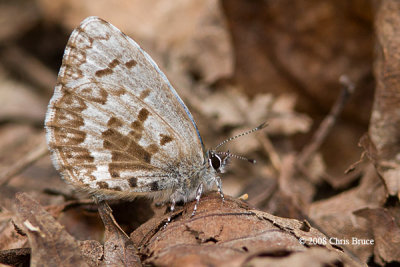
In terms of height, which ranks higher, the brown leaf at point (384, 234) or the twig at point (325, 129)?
the twig at point (325, 129)

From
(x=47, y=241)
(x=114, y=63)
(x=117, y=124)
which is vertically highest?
(x=114, y=63)

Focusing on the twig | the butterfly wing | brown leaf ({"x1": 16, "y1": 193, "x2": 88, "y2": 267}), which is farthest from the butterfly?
the twig

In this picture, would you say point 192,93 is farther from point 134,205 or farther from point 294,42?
point 134,205

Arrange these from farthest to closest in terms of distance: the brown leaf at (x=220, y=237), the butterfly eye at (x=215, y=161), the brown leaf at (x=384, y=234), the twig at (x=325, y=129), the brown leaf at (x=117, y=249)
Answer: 1. the twig at (x=325, y=129)
2. the butterfly eye at (x=215, y=161)
3. the brown leaf at (x=384, y=234)
4. the brown leaf at (x=117, y=249)
5. the brown leaf at (x=220, y=237)

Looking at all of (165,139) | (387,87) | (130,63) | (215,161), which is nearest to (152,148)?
Answer: (165,139)

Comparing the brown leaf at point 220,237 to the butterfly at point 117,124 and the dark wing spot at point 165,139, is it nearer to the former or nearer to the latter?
the butterfly at point 117,124

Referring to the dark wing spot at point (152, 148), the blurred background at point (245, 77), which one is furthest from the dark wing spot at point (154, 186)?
the blurred background at point (245, 77)

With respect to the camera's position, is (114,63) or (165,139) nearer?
(114,63)

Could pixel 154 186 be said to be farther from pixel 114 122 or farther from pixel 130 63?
pixel 130 63
